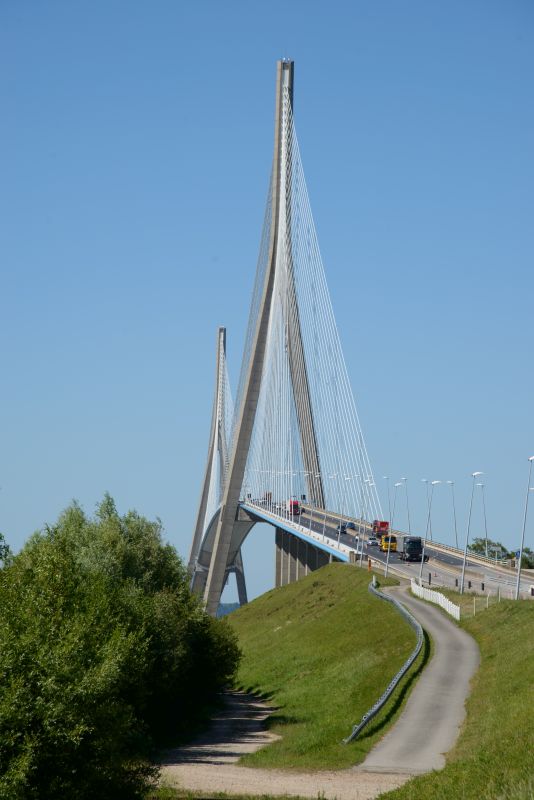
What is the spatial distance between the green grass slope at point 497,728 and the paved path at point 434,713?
407 mm

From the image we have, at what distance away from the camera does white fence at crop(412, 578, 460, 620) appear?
53719 millimetres

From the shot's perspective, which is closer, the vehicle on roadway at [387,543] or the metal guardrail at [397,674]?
the metal guardrail at [397,674]

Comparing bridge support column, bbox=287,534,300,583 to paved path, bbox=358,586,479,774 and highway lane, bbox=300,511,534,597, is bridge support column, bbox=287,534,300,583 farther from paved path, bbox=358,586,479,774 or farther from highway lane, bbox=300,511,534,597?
paved path, bbox=358,586,479,774

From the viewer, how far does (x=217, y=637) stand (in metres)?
51.7

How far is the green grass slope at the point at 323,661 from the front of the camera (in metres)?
34.6

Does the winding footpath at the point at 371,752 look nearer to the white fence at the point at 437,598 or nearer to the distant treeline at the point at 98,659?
the distant treeline at the point at 98,659

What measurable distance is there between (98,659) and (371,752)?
8.12 meters

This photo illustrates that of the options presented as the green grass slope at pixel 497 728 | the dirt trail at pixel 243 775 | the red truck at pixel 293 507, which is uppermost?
the red truck at pixel 293 507

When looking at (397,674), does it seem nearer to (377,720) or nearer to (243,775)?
(377,720)

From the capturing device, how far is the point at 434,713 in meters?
35.1

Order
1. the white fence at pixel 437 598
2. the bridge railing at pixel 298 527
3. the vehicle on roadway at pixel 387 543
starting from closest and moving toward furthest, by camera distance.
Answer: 1. the white fence at pixel 437 598
2. the bridge railing at pixel 298 527
3. the vehicle on roadway at pixel 387 543

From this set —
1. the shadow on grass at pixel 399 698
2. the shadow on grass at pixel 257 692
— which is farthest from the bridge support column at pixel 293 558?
the shadow on grass at pixel 399 698

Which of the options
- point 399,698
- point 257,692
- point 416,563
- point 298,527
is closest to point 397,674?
point 399,698

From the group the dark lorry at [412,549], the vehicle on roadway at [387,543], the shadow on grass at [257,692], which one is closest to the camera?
the shadow on grass at [257,692]
